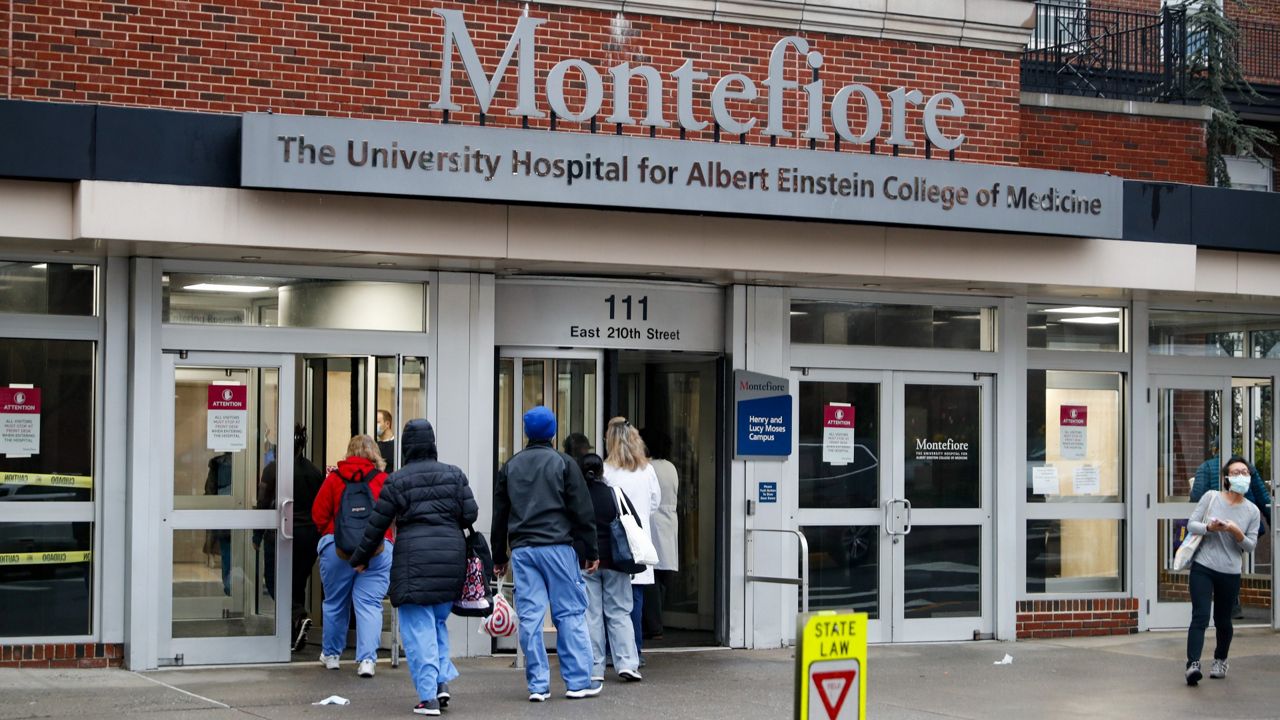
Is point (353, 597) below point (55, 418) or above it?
below

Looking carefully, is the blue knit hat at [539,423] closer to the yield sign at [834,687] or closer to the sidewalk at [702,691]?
the sidewalk at [702,691]

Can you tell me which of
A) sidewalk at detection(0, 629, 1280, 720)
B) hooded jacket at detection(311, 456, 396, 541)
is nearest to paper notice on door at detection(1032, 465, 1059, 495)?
sidewalk at detection(0, 629, 1280, 720)

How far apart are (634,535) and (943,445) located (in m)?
4.10

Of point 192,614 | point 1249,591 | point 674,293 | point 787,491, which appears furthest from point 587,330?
point 1249,591

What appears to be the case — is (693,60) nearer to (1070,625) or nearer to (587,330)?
(587,330)

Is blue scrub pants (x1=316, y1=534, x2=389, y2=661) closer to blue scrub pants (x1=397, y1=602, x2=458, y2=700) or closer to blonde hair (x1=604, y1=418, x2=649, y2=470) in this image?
blue scrub pants (x1=397, y1=602, x2=458, y2=700)

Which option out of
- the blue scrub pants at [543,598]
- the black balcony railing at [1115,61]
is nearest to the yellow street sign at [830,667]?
the blue scrub pants at [543,598]

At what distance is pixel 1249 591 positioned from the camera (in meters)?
15.1

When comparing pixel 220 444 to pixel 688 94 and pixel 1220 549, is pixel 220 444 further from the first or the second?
pixel 1220 549

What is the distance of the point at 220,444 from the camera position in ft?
37.4

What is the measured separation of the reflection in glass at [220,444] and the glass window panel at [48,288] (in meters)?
0.81

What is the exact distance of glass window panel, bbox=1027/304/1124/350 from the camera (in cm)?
1406

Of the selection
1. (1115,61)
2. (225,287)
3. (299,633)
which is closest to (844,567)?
(299,633)

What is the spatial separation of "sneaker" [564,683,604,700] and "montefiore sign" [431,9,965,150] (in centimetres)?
382
